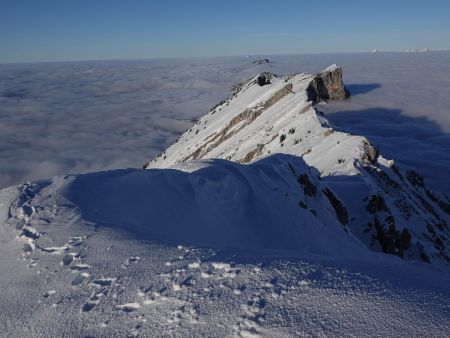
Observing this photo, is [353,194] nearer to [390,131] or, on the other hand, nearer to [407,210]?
[407,210]

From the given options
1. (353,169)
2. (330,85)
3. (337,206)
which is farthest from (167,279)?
(330,85)

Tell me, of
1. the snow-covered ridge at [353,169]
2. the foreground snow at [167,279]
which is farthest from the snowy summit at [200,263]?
the snow-covered ridge at [353,169]

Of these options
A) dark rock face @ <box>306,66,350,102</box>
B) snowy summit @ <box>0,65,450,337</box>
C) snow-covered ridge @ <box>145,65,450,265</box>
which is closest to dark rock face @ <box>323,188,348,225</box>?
snowy summit @ <box>0,65,450,337</box>

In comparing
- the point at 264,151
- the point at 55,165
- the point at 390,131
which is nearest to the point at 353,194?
the point at 264,151

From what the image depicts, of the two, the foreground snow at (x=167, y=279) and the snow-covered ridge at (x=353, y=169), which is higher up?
the foreground snow at (x=167, y=279)

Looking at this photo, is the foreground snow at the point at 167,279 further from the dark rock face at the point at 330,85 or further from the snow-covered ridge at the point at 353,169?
the dark rock face at the point at 330,85

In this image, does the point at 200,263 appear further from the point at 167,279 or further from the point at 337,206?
the point at 337,206
